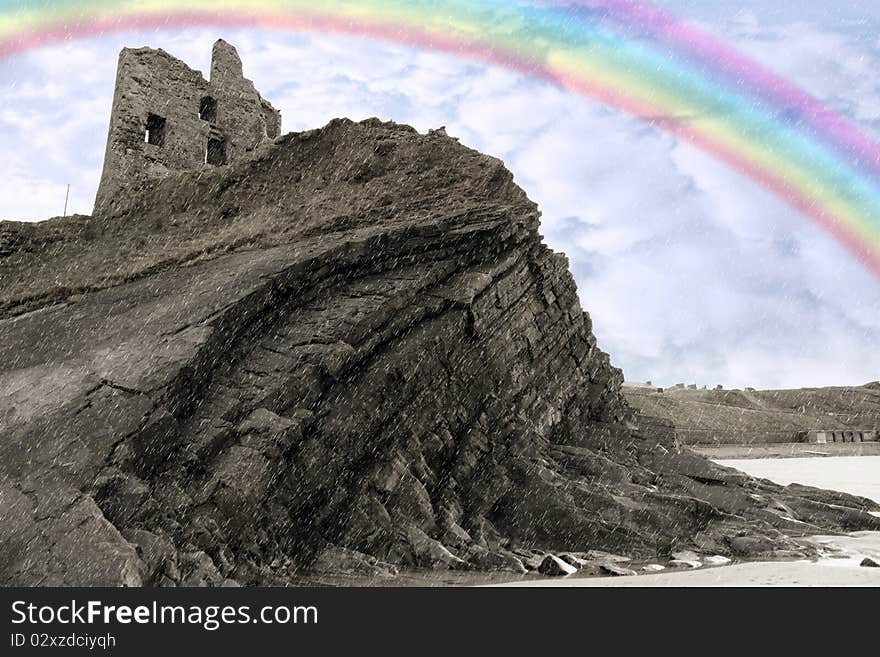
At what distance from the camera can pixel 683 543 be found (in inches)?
410

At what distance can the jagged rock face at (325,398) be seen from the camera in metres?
7.89

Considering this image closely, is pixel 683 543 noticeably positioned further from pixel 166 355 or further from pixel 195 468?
pixel 166 355

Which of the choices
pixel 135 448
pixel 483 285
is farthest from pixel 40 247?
pixel 483 285

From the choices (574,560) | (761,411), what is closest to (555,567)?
(574,560)

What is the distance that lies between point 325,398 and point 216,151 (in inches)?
596

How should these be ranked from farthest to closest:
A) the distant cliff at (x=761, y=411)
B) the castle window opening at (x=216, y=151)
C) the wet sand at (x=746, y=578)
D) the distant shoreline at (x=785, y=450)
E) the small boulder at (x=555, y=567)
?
the distant cliff at (x=761, y=411) → the distant shoreline at (x=785, y=450) → the castle window opening at (x=216, y=151) → the small boulder at (x=555, y=567) → the wet sand at (x=746, y=578)

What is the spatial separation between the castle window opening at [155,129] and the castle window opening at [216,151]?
61.7 inches

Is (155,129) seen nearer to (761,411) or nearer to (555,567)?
(555,567)

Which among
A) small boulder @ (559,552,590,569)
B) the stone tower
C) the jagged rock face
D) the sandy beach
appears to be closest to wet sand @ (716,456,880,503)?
the jagged rock face

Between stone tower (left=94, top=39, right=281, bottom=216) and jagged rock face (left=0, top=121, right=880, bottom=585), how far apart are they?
21.0ft

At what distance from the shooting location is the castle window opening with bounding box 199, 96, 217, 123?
2233 cm

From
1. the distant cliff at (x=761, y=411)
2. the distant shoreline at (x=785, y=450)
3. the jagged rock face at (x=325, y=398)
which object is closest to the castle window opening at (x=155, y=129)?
the jagged rock face at (x=325, y=398)

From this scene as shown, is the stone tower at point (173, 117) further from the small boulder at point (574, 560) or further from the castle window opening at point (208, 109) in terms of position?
the small boulder at point (574, 560)

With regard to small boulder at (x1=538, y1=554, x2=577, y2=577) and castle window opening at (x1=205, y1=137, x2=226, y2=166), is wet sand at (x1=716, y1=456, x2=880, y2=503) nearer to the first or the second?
small boulder at (x1=538, y1=554, x2=577, y2=577)
